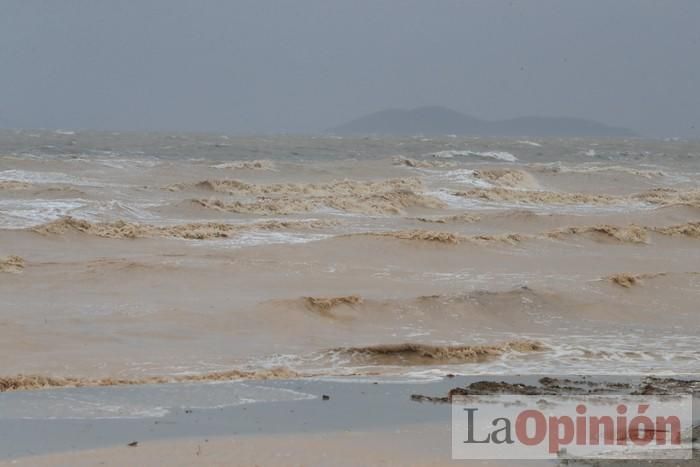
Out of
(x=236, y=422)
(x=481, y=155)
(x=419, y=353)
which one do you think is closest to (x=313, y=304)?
(x=419, y=353)

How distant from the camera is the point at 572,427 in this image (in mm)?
5500

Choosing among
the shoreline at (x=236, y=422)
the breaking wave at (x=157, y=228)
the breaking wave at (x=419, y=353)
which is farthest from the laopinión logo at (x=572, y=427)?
the breaking wave at (x=157, y=228)

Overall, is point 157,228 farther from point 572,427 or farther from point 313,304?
point 572,427

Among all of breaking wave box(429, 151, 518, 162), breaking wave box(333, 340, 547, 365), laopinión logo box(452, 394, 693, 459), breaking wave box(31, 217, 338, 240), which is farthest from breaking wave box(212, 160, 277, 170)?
laopinión logo box(452, 394, 693, 459)

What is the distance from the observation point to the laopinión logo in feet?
16.4

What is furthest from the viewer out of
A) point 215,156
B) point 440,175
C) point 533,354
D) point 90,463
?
point 215,156

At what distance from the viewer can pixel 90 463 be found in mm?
4750

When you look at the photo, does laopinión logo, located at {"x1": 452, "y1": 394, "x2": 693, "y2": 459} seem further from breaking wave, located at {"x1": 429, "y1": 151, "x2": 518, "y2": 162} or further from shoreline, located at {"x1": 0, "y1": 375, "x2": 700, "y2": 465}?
breaking wave, located at {"x1": 429, "y1": 151, "x2": 518, "y2": 162}

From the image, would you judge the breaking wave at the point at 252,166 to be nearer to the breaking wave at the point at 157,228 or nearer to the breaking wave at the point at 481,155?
the breaking wave at the point at 481,155

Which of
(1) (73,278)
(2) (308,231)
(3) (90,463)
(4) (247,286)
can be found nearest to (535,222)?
(2) (308,231)

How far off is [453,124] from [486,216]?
599 ft

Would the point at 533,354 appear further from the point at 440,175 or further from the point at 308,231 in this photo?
the point at 440,175

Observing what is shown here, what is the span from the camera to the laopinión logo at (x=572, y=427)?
4988mm

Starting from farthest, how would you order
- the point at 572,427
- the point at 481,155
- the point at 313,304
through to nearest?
1. the point at 481,155
2. the point at 313,304
3. the point at 572,427
